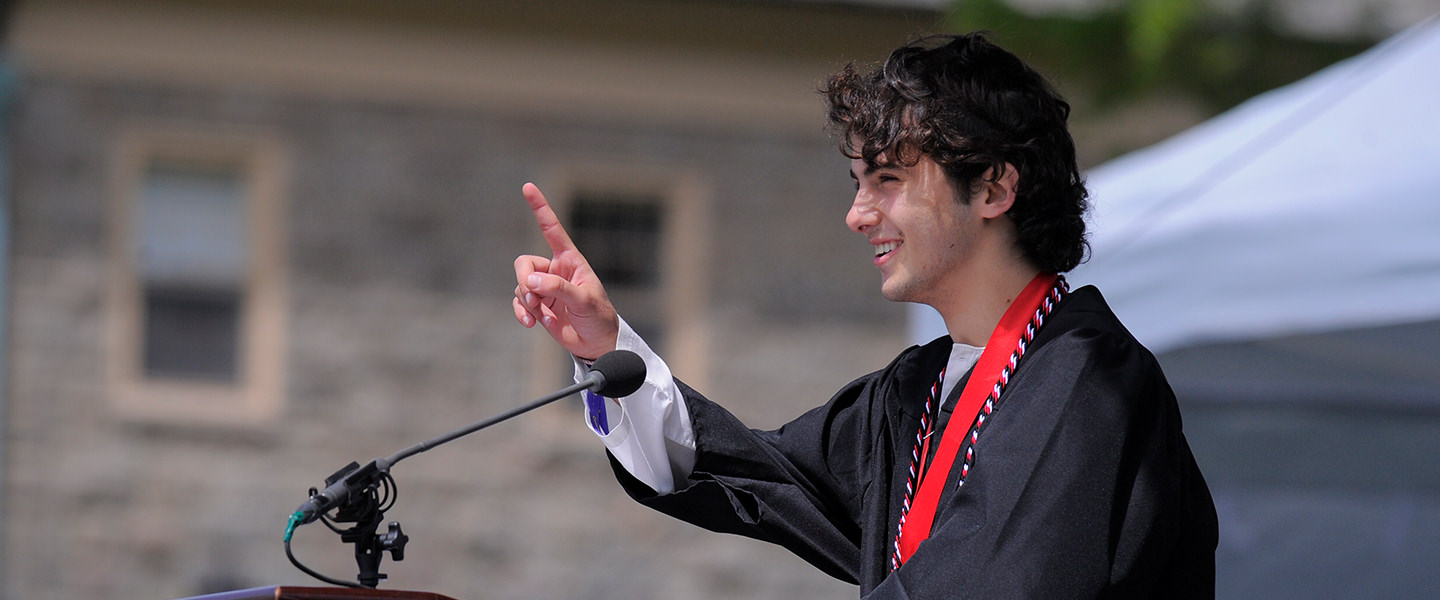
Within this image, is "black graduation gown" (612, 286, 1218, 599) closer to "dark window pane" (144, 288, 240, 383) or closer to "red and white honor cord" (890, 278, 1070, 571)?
"red and white honor cord" (890, 278, 1070, 571)

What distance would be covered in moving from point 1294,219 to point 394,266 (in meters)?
5.88

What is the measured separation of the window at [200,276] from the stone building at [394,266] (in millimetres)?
15

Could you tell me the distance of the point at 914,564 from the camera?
1884 mm

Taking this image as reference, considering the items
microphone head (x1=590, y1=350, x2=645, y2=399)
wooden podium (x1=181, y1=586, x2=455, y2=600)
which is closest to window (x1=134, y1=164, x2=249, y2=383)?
microphone head (x1=590, y1=350, x2=645, y2=399)

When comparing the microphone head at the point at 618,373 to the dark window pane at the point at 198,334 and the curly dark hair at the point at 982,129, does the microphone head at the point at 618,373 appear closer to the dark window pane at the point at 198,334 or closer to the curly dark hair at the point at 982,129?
the curly dark hair at the point at 982,129

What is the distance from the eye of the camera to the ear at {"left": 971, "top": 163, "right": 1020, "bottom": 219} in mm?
2201

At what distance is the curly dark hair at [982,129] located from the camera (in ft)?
7.18

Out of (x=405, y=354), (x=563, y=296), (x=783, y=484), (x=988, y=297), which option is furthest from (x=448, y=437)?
(x=405, y=354)

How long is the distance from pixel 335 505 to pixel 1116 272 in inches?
93.2

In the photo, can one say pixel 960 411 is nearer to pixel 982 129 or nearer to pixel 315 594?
pixel 982 129

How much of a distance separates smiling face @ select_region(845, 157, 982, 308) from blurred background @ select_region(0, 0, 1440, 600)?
5.29 meters

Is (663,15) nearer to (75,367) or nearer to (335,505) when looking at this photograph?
(75,367)

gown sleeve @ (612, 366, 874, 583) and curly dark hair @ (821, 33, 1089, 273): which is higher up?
curly dark hair @ (821, 33, 1089, 273)

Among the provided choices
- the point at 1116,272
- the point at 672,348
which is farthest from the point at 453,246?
the point at 1116,272
